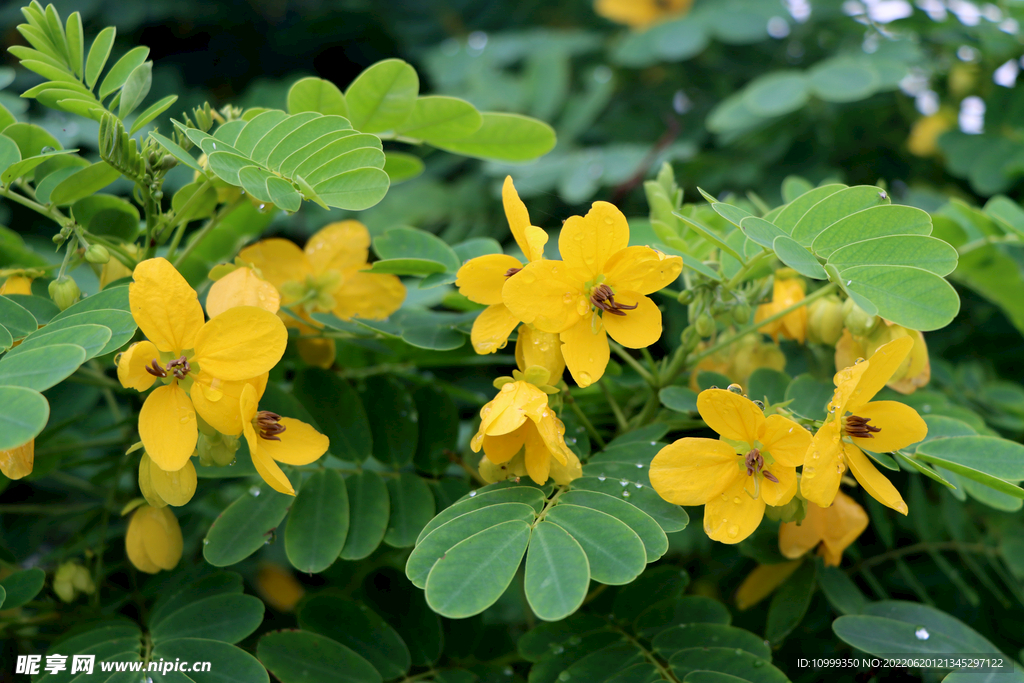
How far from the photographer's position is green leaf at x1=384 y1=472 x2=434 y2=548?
1007 millimetres

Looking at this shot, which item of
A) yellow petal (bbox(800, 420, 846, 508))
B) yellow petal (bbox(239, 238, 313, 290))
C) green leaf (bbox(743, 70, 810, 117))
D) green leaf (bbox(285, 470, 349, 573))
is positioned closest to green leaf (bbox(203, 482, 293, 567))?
green leaf (bbox(285, 470, 349, 573))

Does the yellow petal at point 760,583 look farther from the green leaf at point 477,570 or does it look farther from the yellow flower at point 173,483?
the yellow flower at point 173,483

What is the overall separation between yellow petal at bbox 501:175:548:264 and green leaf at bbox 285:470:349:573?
18.1 inches

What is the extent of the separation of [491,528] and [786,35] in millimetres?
2289

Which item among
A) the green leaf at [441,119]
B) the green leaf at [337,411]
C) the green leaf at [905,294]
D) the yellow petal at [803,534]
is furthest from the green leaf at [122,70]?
the yellow petal at [803,534]

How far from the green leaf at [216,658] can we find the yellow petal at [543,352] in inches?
20.5

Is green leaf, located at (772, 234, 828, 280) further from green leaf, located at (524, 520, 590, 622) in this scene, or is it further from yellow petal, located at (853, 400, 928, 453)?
green leaf, located at (524, 520, 590, 622)

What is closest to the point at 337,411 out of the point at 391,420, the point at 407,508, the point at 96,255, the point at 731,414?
the point at 391,420

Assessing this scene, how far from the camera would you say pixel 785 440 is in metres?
0.84

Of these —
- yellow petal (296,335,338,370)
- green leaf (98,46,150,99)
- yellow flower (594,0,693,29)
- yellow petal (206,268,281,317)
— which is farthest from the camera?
yellow flower (594,0,693,29)

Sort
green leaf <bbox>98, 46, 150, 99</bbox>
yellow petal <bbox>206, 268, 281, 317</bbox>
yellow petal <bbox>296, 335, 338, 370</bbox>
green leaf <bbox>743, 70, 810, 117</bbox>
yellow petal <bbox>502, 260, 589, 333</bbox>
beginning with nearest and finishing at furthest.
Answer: yellow petal <bbox>502, 260, 589, 333</bbox> → yellow petal <bbox>206, 268, 281, 317</bbox> → green leaf <bbox>98, 46, 150, 99</bbox> → yellow petal <bbox>296, 335, 338, 370</bbox> → green leaf <bbox>743, 70, 810, 117</bbox>

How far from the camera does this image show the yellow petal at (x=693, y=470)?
834mm

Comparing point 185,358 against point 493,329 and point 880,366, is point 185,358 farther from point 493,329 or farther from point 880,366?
point 880,366

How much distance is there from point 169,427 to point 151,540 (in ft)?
0.97
